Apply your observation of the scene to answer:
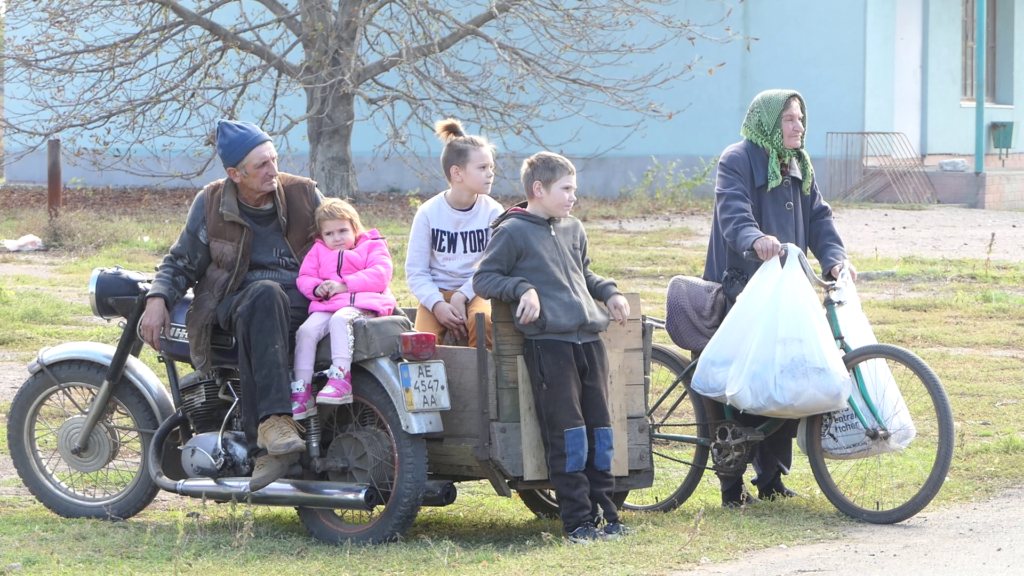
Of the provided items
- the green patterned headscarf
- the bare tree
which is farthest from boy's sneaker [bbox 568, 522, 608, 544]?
the bare tree

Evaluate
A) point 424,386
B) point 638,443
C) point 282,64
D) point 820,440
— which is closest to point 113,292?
point 424,386

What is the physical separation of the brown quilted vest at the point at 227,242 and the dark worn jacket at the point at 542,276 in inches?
35.5

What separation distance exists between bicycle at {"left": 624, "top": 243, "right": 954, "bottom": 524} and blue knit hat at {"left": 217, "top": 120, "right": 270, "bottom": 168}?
1883 millimetres

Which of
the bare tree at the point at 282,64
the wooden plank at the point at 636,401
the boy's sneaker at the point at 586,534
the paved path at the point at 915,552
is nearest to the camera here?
the paved path at the point at 915,552

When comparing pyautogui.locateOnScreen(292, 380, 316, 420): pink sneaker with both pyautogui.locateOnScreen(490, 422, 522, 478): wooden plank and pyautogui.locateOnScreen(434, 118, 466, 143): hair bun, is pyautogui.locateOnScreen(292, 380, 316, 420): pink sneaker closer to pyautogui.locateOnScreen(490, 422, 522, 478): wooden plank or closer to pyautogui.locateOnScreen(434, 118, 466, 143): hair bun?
pyautogui.locateOnScreen(490, 422, 522, 478): wooden plank

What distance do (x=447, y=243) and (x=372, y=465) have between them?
114 cm

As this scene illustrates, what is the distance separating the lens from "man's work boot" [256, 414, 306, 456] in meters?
4.93

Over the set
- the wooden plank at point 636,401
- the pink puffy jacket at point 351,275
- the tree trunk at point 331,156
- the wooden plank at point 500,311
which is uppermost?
the tree trunk at point 331,156

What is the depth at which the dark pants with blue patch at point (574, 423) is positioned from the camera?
4.88m

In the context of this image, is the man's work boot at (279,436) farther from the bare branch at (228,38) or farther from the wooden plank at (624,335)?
the bare branch at (228,38)

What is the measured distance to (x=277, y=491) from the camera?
5105 millimetres

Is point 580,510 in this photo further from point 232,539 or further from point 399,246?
A: point 399,246

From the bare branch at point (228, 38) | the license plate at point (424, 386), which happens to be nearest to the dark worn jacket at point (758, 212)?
the license plate at point (424, 386)

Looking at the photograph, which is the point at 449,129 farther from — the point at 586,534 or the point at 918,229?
the point at 918,229
